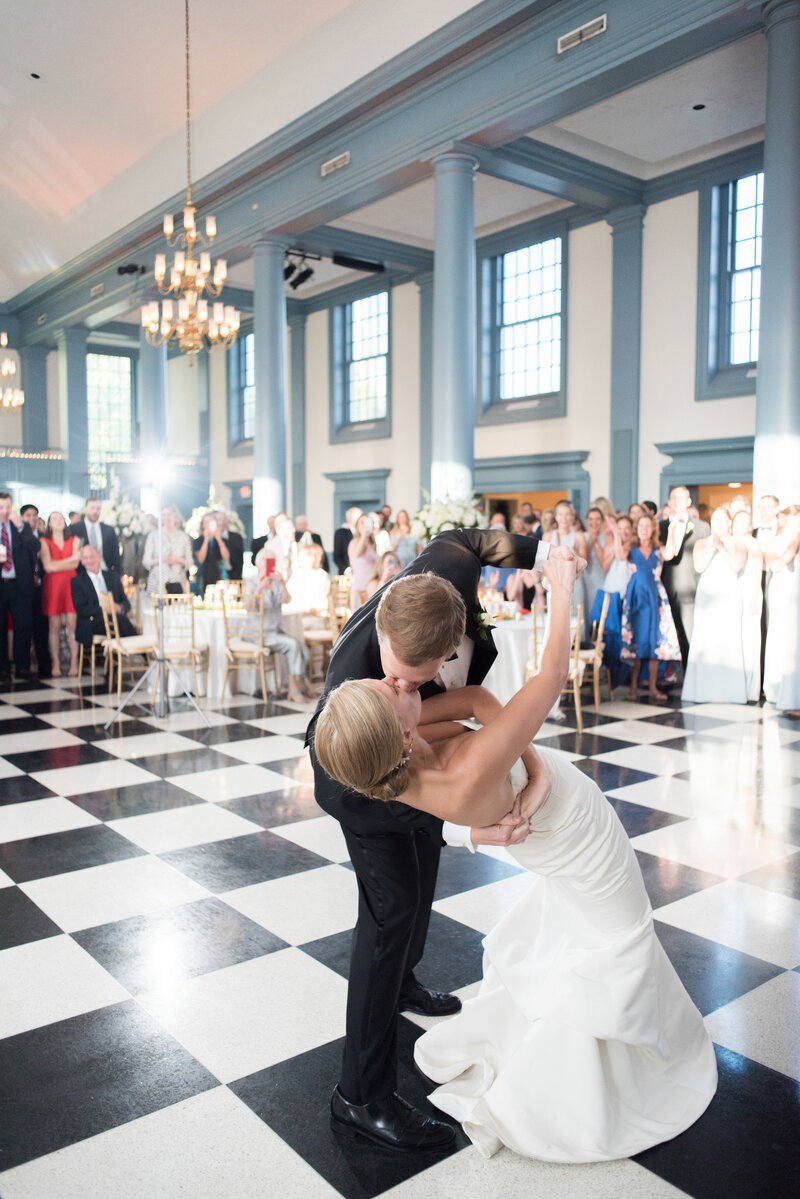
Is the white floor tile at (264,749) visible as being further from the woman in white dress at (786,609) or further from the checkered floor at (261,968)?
the woman in white dress at (786,609)

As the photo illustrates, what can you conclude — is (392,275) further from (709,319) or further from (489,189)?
(709,319)

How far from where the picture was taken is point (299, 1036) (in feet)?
7.97

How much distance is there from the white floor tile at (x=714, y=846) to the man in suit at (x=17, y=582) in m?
6.37

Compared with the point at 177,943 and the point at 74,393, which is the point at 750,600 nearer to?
the point at 177,943

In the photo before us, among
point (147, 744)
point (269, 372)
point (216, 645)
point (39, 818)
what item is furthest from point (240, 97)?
point (39, 818)

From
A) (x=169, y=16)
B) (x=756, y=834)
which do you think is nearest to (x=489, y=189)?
(x=169, y=16)

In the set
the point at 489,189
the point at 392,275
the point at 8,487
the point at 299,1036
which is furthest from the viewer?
the point at 8,487

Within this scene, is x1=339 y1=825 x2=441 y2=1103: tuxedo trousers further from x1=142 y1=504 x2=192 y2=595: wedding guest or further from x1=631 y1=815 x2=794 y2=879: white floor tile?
x1=142 y1=504 x2=192 y2=595: wedding guest

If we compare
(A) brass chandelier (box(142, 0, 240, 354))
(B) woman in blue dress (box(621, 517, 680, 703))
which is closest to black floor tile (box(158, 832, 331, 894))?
(B) woman in blue dress (box(621, 517, 680, 703))

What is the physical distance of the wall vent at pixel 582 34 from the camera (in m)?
7.14

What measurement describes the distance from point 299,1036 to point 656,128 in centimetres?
1006

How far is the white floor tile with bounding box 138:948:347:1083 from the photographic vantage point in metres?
2.35

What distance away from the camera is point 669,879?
11.5 ft

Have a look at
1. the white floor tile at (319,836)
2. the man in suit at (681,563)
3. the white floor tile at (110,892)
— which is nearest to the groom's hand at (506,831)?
the white floor tile at (110,892)
